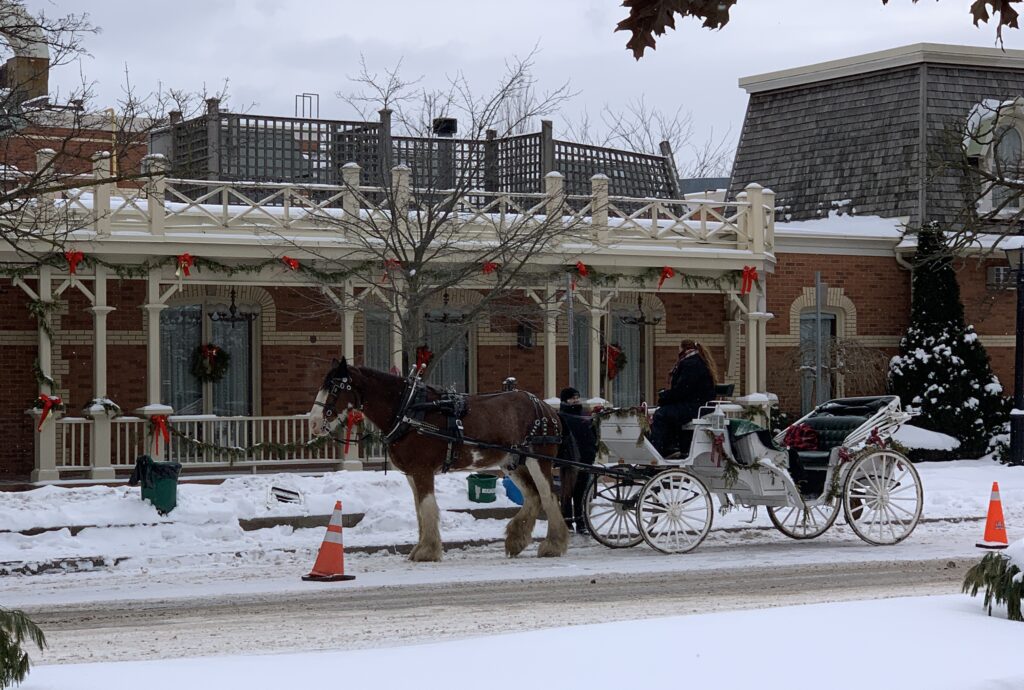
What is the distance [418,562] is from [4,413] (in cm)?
1142

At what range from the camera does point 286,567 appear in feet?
43.9

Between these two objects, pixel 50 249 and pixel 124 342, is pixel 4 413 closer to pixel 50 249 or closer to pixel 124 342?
pixel 124 342

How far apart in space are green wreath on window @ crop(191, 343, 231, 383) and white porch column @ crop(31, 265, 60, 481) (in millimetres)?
2988

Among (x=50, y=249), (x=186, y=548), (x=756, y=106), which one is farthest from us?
(x=756, y=106)

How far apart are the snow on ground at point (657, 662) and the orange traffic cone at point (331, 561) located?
391 centimetres

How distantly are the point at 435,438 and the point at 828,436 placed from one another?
419cm

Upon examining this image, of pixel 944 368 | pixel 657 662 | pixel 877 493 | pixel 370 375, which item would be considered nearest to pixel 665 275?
pixel 944 368

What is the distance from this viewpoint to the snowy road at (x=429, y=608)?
30.5 feet

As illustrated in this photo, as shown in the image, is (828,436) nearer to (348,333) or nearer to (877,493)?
(877,493)

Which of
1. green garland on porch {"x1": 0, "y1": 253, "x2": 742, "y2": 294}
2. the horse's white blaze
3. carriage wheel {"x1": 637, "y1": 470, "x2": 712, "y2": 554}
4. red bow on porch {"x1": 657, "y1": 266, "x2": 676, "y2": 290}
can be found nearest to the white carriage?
carriage wheel {"x1": 637, "y1": 470, "x2": 712, "y2": 554}

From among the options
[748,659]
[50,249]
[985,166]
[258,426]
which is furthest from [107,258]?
[985,166]

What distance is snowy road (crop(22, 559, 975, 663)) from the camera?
9.29 meters

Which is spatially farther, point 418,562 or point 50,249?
point 50,249

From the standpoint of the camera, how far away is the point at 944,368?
1040 inches
